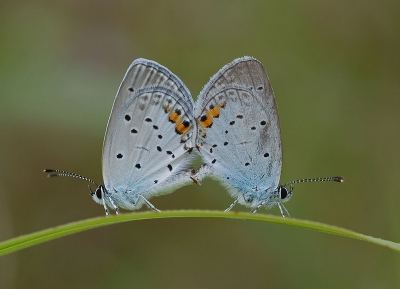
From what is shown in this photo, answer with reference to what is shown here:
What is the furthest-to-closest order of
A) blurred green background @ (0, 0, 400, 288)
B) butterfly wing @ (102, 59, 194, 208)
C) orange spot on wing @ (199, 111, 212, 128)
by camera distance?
1. blurred green background @ (0, 0, 400, 288)
2. orange spot on wing @ (199, 111, 212, 128)
3. butterfly wing @ (102, 59, 194, 208)

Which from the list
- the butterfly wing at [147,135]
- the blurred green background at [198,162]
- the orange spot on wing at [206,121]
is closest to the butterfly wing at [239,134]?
the orange spot on wing at [206,121]

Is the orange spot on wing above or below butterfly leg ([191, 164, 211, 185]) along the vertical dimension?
above

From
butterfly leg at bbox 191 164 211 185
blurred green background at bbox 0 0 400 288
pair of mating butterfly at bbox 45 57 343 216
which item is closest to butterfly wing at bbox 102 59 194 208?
pair of mating butterfly at bbox 45 57 343 216

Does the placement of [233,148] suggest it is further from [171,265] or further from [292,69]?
[292,69]

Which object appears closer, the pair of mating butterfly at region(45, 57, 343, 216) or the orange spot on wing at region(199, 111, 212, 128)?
the pair of mating butterfly at region(45, 57, 343, 216)

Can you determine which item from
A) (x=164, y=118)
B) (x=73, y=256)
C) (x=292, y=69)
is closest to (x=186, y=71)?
(x=292, y=69)

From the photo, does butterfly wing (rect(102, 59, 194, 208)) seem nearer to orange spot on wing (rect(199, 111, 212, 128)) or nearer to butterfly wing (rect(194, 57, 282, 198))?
orange spot on wing (rect(199, 111, 212, 128))

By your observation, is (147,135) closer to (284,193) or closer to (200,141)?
(200,141)

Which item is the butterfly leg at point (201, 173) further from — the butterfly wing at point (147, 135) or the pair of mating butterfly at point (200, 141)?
the butterfly wing at point (147, 135)

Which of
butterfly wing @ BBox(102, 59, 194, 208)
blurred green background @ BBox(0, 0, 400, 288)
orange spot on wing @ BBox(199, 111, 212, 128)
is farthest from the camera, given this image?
blurred green background @ BBox(0, 0, 400, 288)
